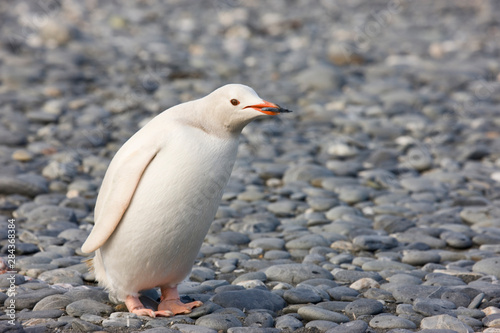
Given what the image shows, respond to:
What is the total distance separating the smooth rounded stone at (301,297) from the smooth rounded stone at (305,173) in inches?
114

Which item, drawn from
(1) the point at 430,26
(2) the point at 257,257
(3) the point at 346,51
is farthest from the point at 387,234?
(1) the point at 430,26

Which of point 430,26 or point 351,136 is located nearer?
point 351,136

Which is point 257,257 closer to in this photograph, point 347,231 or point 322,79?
point 347,231

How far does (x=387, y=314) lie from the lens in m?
3.99

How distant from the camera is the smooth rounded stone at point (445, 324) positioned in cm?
372

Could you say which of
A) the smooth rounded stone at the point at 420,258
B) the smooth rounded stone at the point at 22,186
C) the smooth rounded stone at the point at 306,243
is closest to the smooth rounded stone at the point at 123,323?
the smooth rounded stone at the point at 306,243

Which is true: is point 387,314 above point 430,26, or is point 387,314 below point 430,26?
below

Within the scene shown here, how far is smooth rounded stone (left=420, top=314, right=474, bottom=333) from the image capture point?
3719mm

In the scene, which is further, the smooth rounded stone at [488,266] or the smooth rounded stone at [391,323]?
the smooth rounded stone at [488,266]

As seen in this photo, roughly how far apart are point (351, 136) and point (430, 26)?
320 inches

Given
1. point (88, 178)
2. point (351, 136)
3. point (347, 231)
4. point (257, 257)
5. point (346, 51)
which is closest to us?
point (257, 257)

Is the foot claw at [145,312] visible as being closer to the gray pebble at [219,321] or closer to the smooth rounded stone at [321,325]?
A: the gray pebble at [219,321]

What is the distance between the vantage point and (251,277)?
4.66m

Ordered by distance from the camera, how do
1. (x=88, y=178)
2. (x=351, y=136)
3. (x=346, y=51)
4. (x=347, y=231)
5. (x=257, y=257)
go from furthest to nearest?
(x=346, y=51)
(x=351, y=136)
(x=88, y=178)
(x=347, y=231)
(x=257, y=257)
